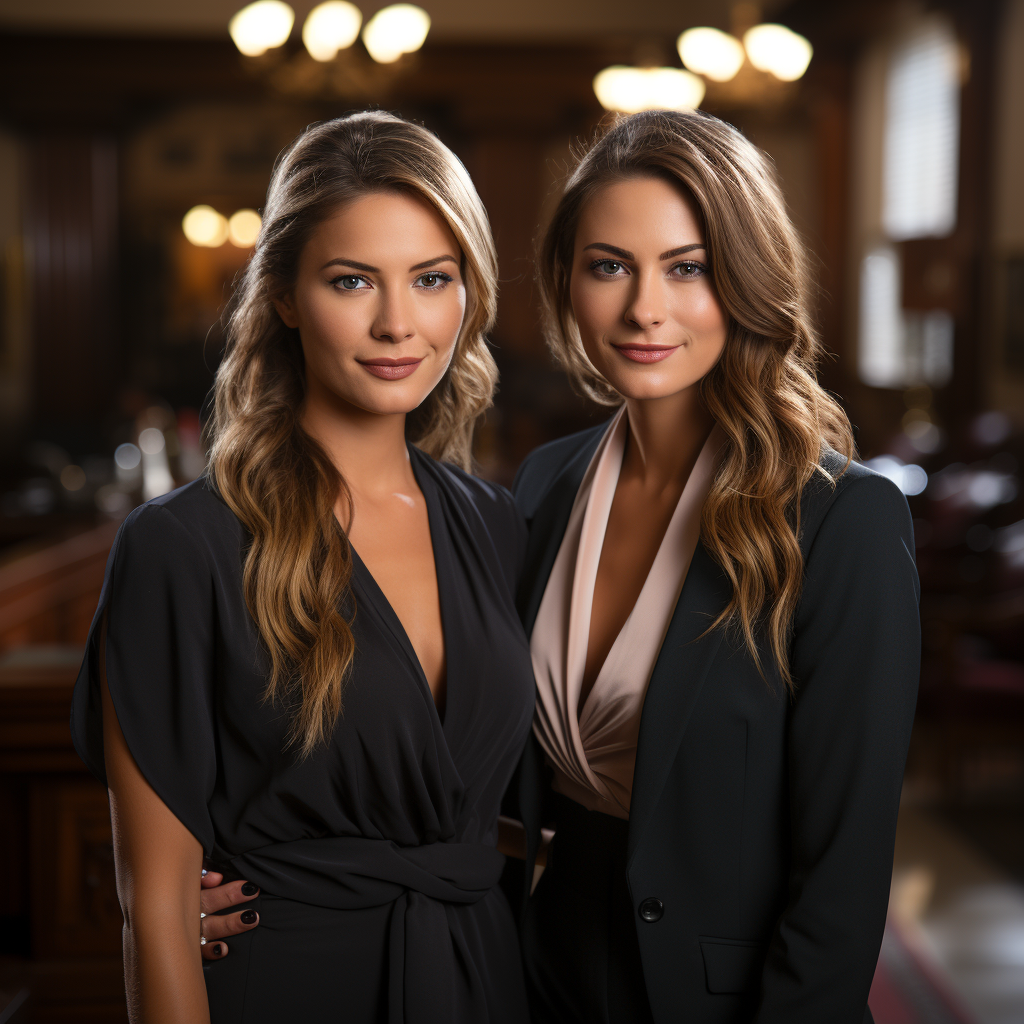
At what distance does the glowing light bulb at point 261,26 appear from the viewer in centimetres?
666

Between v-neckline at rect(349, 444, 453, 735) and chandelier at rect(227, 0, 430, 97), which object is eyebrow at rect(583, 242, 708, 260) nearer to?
v-neckline at rect(349, 444, 453, 735)

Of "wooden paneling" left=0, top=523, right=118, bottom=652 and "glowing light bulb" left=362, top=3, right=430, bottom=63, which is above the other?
"glowing light bulb" left=362, top=3, right=430, bottom=63

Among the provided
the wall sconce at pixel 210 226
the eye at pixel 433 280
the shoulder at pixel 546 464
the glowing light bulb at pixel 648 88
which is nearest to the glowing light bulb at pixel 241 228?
the wall sconce at pixel 210 226

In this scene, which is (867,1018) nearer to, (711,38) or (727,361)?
(727,361)

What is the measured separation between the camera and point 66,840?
209 centimetres

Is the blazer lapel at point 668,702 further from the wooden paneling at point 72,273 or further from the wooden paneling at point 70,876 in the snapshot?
the wooden paneling at point 72,273

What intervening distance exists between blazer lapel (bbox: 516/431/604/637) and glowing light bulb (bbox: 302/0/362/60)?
18.7ft

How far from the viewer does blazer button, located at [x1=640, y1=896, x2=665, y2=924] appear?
1.44 meters

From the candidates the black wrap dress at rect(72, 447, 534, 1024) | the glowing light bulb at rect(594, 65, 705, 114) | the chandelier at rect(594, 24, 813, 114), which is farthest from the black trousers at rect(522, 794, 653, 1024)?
the glowing light bulb at rect(594, 65, 705, 114)

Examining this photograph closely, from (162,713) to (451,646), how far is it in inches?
15.5

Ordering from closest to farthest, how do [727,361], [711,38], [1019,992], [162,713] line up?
[162,713] < [727,361] < [1019,992] < [711,38]

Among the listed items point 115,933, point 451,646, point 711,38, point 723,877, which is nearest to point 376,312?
point 451,646

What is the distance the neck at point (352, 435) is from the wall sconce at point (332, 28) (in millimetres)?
5838

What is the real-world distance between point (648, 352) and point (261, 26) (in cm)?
613
